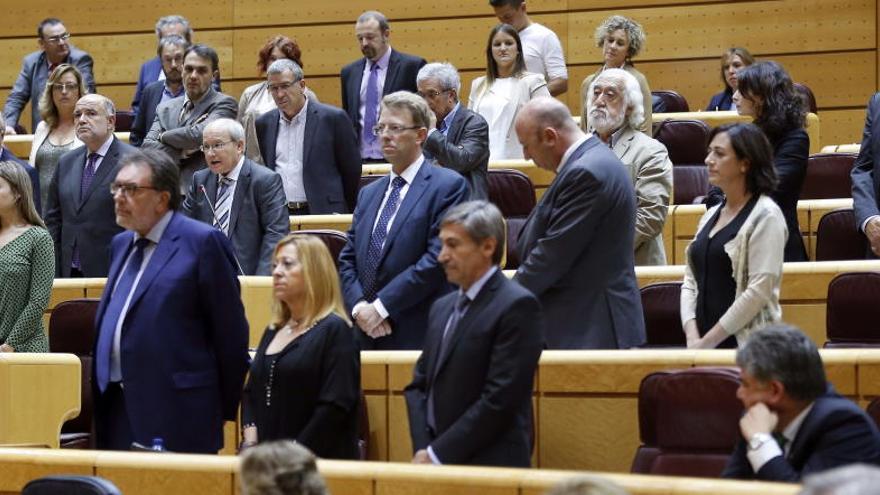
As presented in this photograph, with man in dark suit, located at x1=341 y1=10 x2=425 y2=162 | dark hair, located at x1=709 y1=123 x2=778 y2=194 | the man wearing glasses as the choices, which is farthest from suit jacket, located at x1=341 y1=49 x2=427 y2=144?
dark hair, located at x1=709 y1=123 x2=778 y2=194

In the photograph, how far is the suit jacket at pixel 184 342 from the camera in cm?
342

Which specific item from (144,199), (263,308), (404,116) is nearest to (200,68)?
(263,308)

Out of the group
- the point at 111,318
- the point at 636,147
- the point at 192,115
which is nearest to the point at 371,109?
the point at 192,115

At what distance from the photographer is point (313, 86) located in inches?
362

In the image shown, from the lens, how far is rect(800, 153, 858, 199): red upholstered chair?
5.95 meters

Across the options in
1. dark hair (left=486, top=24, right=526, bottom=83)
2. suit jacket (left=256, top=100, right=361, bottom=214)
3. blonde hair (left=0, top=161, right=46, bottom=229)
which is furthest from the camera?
dark hair (left=486, top=24, right=526, bottom=83)

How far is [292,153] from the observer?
18.9 ft

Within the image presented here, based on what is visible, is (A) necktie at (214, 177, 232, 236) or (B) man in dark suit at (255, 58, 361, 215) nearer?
(A) necktie at (214, 177, 232, 236)

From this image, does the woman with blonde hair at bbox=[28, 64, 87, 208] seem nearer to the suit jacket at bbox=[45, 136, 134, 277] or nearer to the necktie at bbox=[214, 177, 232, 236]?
the suit jacket at bbox=[45, 136, 134, 277]

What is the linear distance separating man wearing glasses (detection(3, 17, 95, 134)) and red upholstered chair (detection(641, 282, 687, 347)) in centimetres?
450

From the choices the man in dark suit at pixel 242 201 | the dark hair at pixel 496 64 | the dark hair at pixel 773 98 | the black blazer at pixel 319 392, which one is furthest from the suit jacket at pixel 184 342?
the dark hair at pixel 496 64

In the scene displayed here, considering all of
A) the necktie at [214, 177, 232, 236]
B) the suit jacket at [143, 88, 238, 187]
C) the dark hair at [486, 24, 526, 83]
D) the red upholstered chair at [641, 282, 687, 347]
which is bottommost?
the red upholstered chair at [641, 282, 687, 347]

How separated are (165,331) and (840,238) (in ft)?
8.23

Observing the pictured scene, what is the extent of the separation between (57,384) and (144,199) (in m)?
0.75
